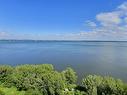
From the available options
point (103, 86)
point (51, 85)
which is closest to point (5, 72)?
A: point (51, 85)

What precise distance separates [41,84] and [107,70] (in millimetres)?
32252

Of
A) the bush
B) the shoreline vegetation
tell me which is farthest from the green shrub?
the bush

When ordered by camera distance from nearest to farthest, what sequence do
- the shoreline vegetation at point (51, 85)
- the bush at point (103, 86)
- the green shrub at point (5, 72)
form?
the bush at point (103, 86) → the shoreline vegetation at point (51, 85) → the green shrub at point (5, 72)

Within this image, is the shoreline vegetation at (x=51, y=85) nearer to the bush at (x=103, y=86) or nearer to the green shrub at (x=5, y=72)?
the bush at (x=103, y=86)

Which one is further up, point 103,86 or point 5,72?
point 5,72

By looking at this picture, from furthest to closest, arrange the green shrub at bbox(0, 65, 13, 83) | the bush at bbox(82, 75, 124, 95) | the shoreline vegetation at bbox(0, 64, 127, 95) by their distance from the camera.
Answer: the green shrub at bbox(0, 65, 13, 83) → the shoreline vegetation at bbox(0, 64, 127, 95) → the bush at bbox(82, 75, 124, 95)

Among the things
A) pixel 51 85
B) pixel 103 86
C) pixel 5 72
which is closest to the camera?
pixel 103 86

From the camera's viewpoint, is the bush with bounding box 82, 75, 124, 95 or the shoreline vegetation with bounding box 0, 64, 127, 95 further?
the shoreline vegetation with bounding box 0, 64, 127, 95

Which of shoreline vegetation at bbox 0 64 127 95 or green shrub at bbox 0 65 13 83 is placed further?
green shrub at bbox 0 65 13 83

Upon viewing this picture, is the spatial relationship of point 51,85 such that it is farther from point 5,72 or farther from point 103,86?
point 5,72

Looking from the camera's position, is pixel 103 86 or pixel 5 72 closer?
pixel 103 86

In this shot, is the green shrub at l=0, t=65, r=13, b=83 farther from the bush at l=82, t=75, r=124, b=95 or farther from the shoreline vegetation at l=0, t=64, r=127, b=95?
the bush at l=82, t=75, r=124, b=95

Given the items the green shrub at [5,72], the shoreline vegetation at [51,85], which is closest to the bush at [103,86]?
the shoreline vegetation at [51,85]

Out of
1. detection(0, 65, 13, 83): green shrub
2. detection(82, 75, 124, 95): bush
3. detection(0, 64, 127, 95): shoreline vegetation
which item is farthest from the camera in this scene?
detection(0, 65, 13, 83): green shrub
